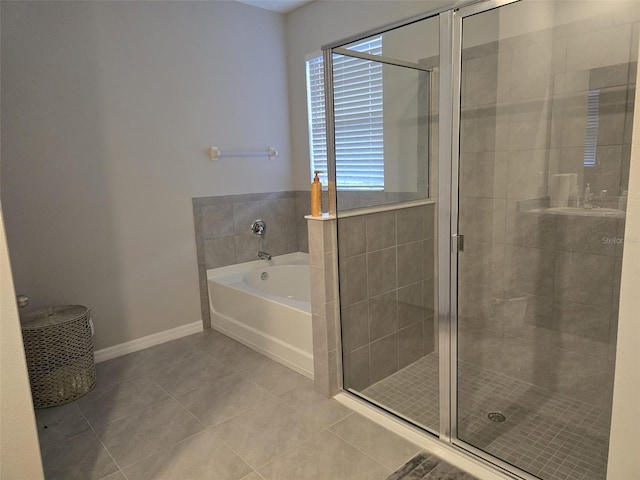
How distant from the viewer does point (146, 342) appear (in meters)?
3.29

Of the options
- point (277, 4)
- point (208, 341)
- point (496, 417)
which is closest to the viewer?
point (496, 417)

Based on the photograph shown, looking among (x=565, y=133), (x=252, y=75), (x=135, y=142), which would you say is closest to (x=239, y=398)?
(x=135, y=142)

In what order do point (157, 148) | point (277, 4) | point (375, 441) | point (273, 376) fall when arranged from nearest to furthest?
point (375, 441)
point (273, 376)
point (157, 148)
point (277, 4)

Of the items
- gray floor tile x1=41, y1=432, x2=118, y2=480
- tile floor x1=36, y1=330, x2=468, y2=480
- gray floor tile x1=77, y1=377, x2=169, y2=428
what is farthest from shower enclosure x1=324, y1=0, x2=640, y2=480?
gray floor tile x1=41, y1=432, x2=118, y2=480

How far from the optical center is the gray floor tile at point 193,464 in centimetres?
193

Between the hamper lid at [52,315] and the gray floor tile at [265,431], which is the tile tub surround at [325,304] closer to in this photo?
the gray floor tile at [265,431]

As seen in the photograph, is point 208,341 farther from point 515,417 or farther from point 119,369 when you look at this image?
point 515,417

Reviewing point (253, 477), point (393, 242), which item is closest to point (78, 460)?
point (253, 477)

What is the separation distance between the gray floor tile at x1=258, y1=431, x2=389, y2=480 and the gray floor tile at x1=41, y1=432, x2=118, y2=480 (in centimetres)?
72

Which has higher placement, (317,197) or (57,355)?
(317,197)

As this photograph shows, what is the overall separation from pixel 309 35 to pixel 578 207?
2506 mm

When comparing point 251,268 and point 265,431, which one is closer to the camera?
point 265,431

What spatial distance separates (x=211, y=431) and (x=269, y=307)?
929 millimetres

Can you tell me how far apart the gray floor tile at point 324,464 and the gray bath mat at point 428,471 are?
0.24ft
